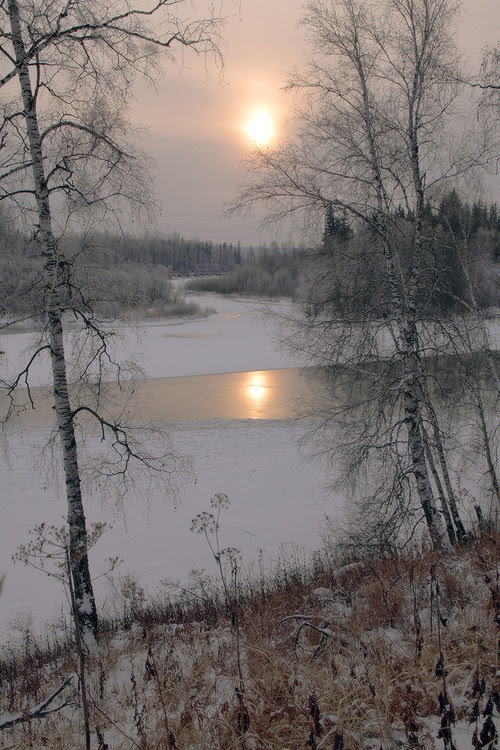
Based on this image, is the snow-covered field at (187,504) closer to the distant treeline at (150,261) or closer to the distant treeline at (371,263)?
the distant treeline at (150,261)

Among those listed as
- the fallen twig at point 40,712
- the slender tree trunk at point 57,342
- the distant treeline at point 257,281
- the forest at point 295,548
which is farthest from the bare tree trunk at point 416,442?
the distant treeline at point 257,281

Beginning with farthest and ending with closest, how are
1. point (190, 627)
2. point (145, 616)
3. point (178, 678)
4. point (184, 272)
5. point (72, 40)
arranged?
point (184, 272)
point (145, 616)
point (72, 40)
point (190, 627)
point (178, 678)

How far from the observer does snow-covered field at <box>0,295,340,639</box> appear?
9.72 meters

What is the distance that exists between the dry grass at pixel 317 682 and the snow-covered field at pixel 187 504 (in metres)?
2.75

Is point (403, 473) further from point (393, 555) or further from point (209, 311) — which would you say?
point (209, 311)

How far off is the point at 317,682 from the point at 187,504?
1104 cm

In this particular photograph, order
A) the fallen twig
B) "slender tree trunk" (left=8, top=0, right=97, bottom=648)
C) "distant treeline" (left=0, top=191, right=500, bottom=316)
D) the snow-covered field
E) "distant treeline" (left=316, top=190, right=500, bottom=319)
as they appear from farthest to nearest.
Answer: the snow-covered field < "distant treeline" (left=316, top=190, right=500, bottom=319) < "distant treeline" (left=0, top=191, right=500, bottom=316) < "slender tree trunk" (left=8, top=0, right=97, bottom=648) < the fallen twig

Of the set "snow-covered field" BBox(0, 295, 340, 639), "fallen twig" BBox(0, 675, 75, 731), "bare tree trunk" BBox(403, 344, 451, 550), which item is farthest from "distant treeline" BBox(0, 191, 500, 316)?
"fallen twig" BBox(0, 675, 75, 731)

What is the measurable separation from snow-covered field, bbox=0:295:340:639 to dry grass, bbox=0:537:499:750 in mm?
2746

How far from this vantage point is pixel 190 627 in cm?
559

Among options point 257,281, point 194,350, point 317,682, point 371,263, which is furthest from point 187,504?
point 257,281

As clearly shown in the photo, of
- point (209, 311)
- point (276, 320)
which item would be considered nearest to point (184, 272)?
point (209, 311)

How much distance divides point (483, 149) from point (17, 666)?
8801mm

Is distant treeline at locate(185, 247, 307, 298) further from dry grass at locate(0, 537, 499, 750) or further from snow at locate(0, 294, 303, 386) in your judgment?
dry grass at locate(0, 537, 499, 750)
